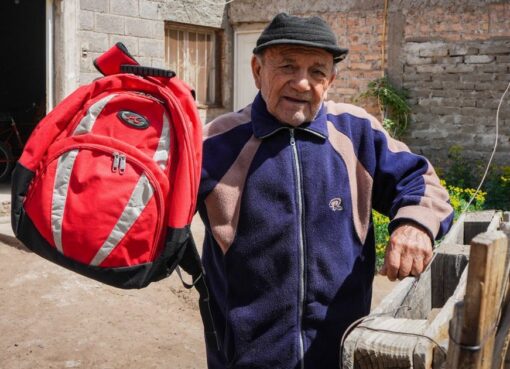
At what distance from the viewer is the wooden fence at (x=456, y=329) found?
4.16ft

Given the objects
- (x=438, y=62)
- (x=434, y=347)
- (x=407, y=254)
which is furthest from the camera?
(x=438, y=62)

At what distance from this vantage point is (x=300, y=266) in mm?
2098

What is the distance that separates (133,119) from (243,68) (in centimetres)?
838

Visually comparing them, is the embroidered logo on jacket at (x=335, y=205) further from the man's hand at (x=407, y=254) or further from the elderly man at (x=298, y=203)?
the man's hand at (x=407, y=254)

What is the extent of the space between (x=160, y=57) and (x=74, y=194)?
7.08 m

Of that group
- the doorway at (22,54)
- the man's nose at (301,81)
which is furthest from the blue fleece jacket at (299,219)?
the doorway at (22,54)

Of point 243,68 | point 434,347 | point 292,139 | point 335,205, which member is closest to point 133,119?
point 292,139

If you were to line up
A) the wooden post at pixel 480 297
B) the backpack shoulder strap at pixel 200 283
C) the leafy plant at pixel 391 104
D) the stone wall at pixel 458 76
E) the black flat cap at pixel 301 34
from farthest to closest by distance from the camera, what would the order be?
1. the leafy plant at pixel 391 104
2. the stone wall at pixel 458 76
3. the backpack shoulder strap at pixel 200 283
4. the black flat cap at pixel 301 34
5. the wooden post at pixel 480 297

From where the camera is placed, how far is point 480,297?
4.15 ft

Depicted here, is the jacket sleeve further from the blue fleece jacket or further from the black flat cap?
the black flat cap

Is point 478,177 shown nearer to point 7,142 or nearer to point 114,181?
point 7,142

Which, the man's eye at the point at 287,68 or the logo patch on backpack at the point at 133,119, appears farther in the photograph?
the man's eye at the point at 287,68

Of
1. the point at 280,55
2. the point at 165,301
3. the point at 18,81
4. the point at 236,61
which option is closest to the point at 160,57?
the point at 236,61

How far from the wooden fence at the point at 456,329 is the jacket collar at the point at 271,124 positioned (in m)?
0.56
